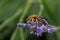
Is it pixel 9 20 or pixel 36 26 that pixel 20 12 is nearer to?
pixel 9 20

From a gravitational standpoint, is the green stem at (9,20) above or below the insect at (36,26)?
above

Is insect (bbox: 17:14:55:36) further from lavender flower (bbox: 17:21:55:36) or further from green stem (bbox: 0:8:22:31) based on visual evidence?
green stem (bbox: 0:8:22:31)

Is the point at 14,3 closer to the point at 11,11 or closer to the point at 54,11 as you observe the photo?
the point at 11,11

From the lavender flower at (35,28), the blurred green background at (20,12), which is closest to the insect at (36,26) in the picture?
the lavender flower at (35,28)

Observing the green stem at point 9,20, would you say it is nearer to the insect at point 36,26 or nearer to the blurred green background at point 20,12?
the blurred green background at point 20,12

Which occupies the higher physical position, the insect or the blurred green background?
the blurred green background

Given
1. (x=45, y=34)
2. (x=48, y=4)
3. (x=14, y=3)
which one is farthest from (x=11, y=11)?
(x=45, y=34)

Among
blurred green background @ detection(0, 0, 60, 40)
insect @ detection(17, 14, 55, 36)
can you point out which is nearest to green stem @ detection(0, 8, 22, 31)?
blurred green background @ detection(0, 0, 60, 40)

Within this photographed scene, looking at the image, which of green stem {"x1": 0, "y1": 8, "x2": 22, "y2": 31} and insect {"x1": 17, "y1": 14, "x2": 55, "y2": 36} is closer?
insect {"x1": 17, "y1": 14, "x2": 55, "y2": 36}
